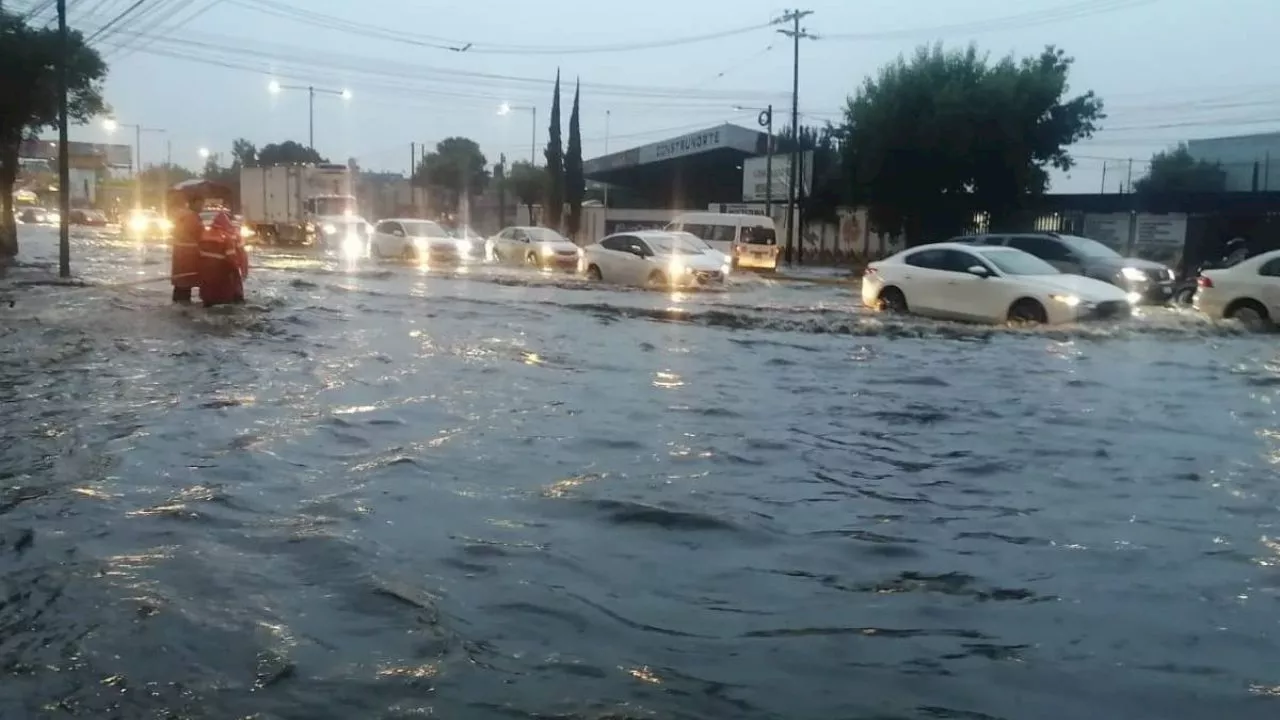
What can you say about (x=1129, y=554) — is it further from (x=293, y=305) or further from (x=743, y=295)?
(x=743, y=295)

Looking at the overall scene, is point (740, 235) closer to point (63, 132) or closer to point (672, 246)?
point (672, 246)

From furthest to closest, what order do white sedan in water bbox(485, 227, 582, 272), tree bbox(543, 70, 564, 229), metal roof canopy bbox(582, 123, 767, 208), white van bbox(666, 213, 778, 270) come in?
tree bbox(543, 70, 564, 229) → metal roof canopy bbox(582, 123, 767, 208) → white van bbox(666, 213, 778, 270) → white sedan in water bbox(485, 227, 582, 272)

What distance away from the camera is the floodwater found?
170 inches

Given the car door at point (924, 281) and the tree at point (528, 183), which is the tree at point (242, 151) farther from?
the car door at point (924, 281)

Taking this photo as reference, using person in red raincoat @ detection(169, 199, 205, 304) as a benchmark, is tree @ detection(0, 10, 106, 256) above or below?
above

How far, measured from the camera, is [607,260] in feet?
90.5

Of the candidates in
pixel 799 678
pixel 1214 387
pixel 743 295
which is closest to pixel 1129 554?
pixel 799 678

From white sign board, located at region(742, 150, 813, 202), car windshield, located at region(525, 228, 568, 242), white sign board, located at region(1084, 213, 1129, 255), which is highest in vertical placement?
white sign board, located at region(742, 150, 813, 202)

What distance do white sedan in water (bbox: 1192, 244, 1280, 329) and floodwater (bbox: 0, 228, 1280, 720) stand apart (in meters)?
4.43

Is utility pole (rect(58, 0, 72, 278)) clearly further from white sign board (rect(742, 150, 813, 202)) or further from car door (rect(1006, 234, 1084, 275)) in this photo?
white sign board (rect(742, 150, 813, 202))

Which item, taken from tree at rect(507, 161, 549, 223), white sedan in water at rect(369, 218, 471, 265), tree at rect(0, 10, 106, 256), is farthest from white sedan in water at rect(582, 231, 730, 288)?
tree at rect(507, 161, 549, 223)

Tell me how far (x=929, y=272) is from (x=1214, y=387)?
6.60 meters

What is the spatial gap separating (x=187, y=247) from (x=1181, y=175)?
43.0 metres

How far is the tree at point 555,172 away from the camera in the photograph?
186 feet
